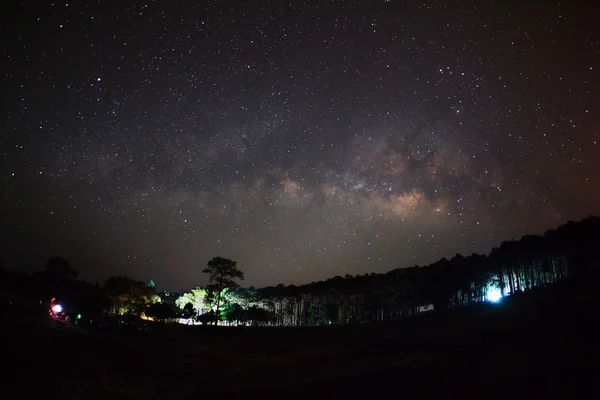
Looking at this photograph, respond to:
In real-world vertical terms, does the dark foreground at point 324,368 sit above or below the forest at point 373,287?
below

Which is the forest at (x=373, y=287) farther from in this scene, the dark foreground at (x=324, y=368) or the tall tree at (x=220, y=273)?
the dark foreground at (x=324, y=368)

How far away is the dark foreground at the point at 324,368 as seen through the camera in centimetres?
1734

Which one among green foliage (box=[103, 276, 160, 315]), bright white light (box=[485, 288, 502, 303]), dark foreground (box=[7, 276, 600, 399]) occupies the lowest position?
dark foreground (box=[7, 276, 600, 399])

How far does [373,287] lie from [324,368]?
70.3 metres

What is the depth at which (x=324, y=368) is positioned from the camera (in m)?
25.4

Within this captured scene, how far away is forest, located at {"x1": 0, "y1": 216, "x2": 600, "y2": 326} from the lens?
64.3 meters

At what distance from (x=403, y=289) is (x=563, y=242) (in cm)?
3299

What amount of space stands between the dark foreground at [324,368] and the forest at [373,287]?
29621mm

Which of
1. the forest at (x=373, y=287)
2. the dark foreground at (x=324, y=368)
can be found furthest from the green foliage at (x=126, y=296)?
the dark foreground at (x=324, y=368)

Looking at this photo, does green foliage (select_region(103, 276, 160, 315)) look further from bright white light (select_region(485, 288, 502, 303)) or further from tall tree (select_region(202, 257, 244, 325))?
bright white light (select_region(485, 288, 502, 303))

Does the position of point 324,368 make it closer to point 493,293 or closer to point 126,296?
point 126,296

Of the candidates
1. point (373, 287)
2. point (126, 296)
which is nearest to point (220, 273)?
point (126, 296)

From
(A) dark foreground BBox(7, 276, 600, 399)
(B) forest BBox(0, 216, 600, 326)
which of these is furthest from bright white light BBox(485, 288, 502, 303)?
(A) dark foreground BBox(7, 276, 600, 399)

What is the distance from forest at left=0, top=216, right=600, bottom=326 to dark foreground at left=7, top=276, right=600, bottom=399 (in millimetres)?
29621
